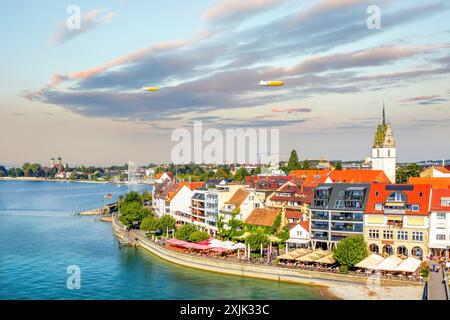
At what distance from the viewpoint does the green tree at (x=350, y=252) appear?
46.8 meters

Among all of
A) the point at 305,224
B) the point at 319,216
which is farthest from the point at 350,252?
the point at 305,224

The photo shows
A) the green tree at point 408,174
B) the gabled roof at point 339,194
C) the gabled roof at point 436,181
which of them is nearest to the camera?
the gabled roof at point 339,194

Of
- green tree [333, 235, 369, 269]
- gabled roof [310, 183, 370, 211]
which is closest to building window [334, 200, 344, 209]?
gabled roof [310, 183, 370, 211]

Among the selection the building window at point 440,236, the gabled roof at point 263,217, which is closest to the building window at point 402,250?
the building window at point 440,236

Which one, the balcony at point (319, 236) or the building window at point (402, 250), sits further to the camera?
the balcony at point (319, 236)

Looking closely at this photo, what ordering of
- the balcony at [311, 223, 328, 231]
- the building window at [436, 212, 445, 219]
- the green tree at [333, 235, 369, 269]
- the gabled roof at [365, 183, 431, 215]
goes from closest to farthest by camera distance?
1. the green tree at [333, 235, 369, 269]
2. the building window at [436, 212, 445, 219]
3. the gabled roof at [365, 183, 431, 215]
4. the balcony at [311, 223, 328, 231]

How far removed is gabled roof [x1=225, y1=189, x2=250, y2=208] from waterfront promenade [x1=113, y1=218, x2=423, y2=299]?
36.1ft

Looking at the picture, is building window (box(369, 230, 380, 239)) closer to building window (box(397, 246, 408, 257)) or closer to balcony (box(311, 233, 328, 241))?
building window (box(397, 246, 408, 257))

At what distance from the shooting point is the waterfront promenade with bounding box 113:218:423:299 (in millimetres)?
42062

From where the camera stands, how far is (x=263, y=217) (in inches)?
2427

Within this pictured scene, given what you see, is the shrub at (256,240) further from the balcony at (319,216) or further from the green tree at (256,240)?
the balcony at (319,216)

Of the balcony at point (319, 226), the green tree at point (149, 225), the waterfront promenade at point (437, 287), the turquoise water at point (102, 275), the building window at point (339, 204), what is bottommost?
the turquoise water at point (102, 275)

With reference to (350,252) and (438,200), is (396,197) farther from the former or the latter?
(350,252)

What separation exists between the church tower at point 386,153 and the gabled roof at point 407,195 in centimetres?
4032
